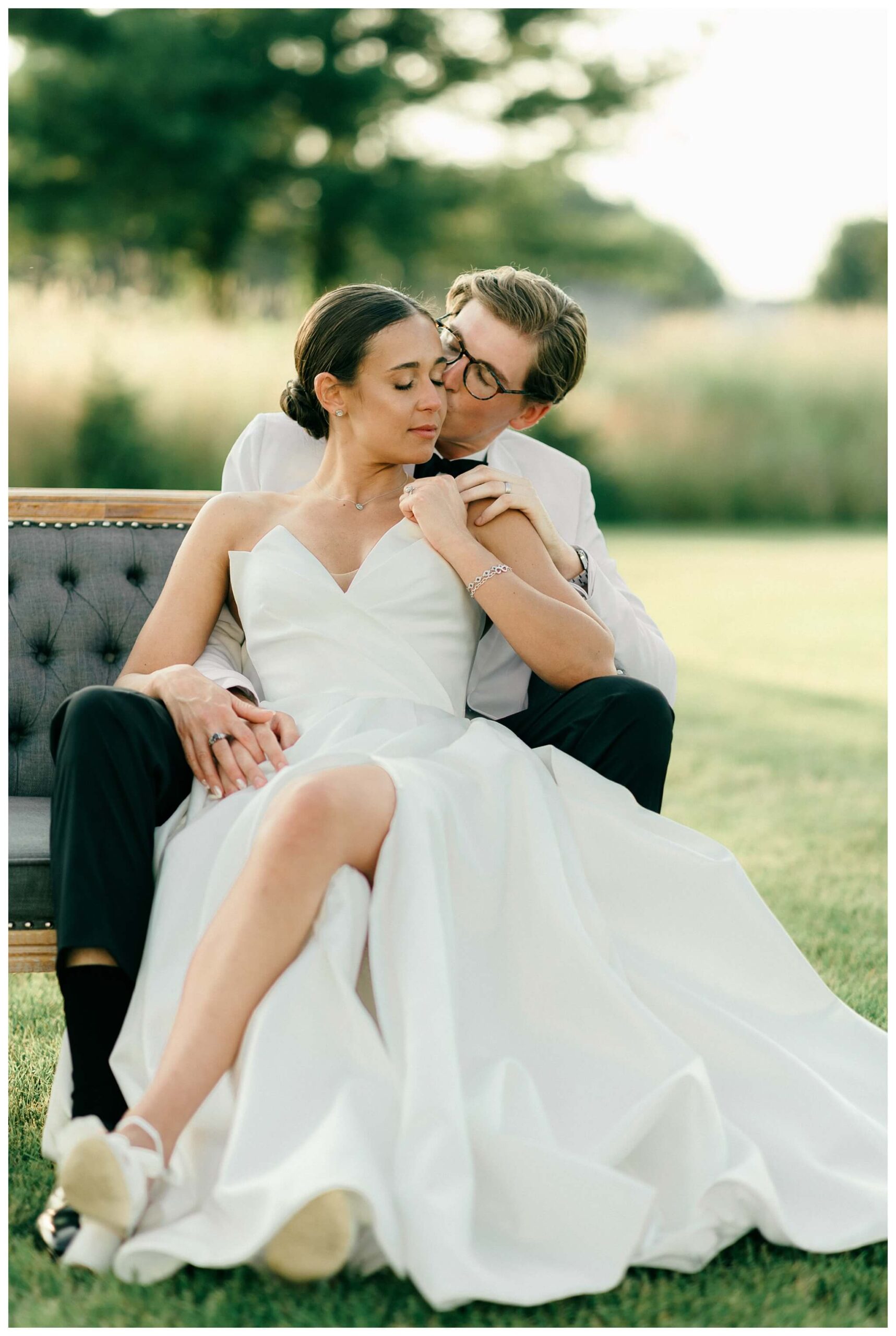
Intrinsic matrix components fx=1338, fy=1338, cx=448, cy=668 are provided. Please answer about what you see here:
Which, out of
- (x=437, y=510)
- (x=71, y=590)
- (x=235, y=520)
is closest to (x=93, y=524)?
(x=71, y=590)

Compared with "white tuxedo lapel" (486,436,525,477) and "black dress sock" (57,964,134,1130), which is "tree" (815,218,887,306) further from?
"black dress sock" (57,964,134,1130)

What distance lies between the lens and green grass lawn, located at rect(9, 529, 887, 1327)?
1.66 meters

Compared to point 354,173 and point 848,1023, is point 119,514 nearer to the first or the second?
point 848,1023

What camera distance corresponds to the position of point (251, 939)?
1.79 m

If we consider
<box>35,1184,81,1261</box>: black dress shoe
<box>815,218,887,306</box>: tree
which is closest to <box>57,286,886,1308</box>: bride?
<box>35,1184,81,1261</box>: black dress shoe

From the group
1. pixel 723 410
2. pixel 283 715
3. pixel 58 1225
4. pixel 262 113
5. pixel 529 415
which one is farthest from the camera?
pixel 262 113

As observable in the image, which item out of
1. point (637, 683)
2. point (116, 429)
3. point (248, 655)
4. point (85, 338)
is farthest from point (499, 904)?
point (85, 338)

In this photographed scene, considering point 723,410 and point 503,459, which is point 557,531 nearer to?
point 503,459

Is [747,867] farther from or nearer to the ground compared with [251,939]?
nearer to the ground

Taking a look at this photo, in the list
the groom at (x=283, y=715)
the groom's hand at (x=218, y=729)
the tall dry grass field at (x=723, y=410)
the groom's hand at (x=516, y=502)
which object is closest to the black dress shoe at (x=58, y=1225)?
the groom at (x=283, y=715)

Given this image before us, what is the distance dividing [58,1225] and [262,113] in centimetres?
1588

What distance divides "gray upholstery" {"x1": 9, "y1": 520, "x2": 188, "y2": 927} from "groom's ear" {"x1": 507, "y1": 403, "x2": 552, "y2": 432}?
801 millimetres

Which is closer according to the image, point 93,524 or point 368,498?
point 368,498

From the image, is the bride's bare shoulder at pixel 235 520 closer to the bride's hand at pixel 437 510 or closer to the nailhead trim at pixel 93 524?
the bride's hand at pixel 437 510
